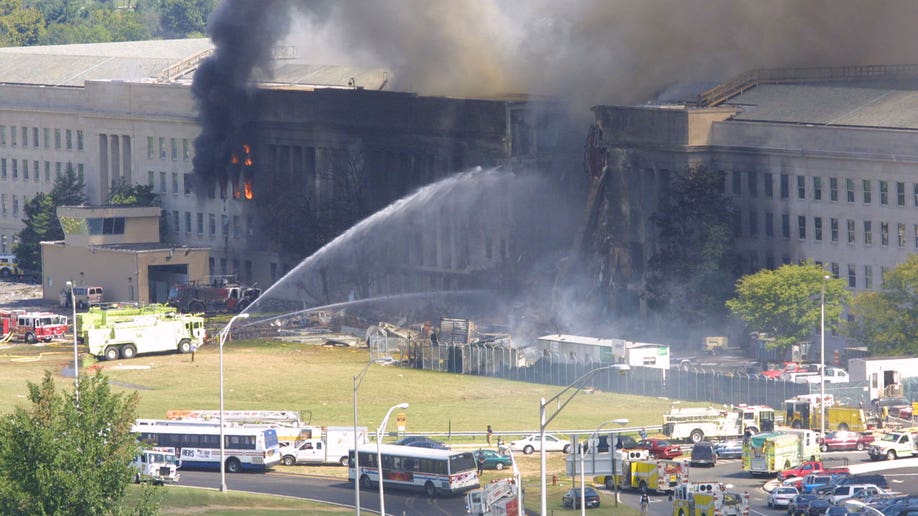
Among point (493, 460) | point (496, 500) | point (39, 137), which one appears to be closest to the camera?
point (496, 500)

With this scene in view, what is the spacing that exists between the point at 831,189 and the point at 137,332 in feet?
103

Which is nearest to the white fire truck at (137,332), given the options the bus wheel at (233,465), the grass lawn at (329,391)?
the grass lawn at (329,391)

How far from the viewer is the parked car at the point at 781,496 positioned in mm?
73500

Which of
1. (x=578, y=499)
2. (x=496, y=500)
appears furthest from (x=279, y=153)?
(x=496, y=500)

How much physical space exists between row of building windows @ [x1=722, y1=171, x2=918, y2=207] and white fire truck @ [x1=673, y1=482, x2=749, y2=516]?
124 ft

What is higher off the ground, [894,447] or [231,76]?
[231,76]

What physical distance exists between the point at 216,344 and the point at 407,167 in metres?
20.2

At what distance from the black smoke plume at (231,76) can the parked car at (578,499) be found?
68732mm

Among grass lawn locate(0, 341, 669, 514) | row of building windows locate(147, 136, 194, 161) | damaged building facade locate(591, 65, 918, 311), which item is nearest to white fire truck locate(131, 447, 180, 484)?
grass lawn locate(0, 341, 669, 514)

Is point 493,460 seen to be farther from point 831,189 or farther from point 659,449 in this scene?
point 831,189

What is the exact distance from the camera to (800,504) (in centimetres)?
7250

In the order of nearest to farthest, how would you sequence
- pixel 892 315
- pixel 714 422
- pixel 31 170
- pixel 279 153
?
pixel 714 422 < pixel 892 315 < pixel 279 153 < pixel 31 170

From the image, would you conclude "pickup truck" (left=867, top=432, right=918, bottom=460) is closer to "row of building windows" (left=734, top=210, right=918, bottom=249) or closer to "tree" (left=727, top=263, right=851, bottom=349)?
"tree" (left=727, top=263, right=851, bottom=349)

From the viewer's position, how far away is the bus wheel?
272 feet
